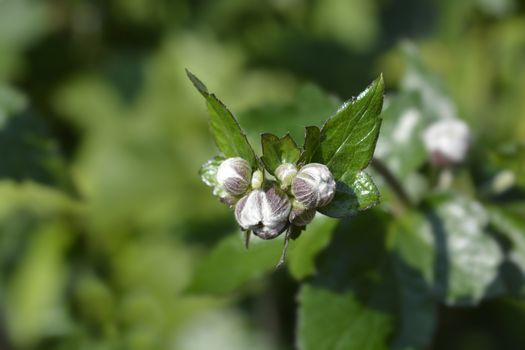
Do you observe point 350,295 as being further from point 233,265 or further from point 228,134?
point 228,134

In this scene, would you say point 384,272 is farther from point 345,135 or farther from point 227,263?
point 345,135

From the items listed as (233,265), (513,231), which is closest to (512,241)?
(513,231)

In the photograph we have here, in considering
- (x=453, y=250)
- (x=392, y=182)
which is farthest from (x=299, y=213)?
(x=453, y=250)

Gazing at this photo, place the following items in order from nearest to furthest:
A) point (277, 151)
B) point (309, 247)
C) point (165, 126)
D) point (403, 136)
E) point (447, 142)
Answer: point (277, 151) < point (309, 247) < point (447, 142) < point (403, 136) < point (165, 126)

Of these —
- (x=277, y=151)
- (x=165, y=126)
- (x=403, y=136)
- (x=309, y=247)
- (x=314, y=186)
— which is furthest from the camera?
(x=165, y=126)

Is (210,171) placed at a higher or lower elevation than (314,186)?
higher

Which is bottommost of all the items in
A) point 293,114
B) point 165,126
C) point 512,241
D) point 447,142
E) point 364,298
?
point 364,298

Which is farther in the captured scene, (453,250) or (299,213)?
(453,250)

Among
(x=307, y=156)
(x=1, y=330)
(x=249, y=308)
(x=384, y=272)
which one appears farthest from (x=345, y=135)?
(x=1, y=330)
